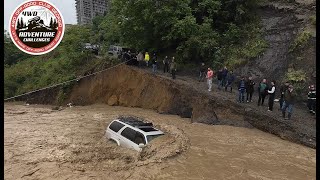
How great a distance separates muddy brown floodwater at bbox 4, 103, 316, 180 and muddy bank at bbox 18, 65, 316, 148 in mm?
460

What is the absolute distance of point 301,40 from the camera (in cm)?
1542

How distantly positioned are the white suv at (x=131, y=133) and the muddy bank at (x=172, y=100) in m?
1.57

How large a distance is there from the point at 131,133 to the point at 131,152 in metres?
0.95

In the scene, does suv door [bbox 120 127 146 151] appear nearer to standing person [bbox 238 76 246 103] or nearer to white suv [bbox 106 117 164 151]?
white suv [bbox 106 117 164 151]

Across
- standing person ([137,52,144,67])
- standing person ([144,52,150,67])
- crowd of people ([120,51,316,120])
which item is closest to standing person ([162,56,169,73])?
crowd of people ([120,51,316,120])

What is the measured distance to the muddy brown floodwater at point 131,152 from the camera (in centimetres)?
562

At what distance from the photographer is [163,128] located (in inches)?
476

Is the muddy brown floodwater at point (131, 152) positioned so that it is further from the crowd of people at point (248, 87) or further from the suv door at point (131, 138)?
the crowd of people at point (248, 87)

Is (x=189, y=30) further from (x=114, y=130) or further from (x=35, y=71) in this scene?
(x=35, y=71)

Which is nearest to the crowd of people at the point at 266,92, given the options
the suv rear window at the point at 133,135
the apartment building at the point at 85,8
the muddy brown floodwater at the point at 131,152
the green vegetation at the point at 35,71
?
the muddy brown floodwater at the point at 131,152

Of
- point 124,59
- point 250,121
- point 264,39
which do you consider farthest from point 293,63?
point 124,59

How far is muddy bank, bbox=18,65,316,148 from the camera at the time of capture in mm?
11812

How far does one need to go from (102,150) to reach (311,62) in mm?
10875

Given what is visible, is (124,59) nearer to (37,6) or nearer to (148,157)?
(148,157)
